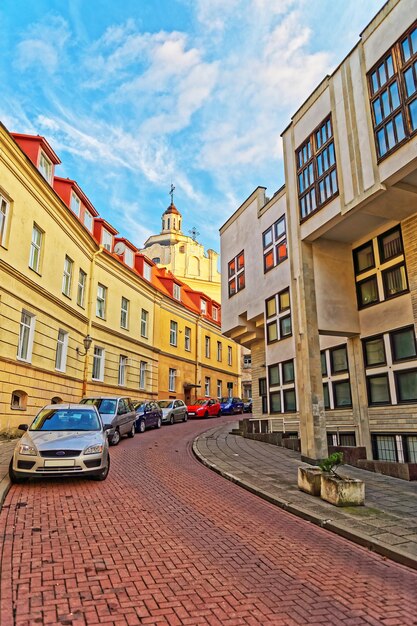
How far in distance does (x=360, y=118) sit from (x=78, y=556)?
11.3 metres

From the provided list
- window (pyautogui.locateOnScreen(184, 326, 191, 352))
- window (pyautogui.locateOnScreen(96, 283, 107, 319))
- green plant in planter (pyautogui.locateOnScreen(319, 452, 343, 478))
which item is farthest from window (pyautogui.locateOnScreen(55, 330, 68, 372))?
window (pyautogui.locateOnScreen(184, 326, 191, 352))

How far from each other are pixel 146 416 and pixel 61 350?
16.8ft

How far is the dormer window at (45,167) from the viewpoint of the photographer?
18.7m

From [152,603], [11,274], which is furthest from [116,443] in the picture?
[152,603]

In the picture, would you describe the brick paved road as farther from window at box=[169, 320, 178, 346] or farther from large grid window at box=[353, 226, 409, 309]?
window at box=[169, 320, 178, 346]

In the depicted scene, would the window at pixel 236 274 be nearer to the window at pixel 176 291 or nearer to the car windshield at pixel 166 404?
the car windshield at pixel 166 404

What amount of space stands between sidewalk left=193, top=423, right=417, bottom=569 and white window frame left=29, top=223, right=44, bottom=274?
10.3m

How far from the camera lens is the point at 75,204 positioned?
22.4 metres

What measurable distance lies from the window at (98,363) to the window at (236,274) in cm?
834

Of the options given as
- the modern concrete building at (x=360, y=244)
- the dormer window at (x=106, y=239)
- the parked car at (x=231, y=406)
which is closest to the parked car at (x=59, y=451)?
the modern concrete building at (x=360, y=244)

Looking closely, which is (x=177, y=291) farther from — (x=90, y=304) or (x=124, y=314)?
(x=90, y=304)

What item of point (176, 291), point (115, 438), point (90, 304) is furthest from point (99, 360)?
point (176, 291)

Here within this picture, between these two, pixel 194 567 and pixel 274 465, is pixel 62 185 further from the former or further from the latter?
pixel 194 567

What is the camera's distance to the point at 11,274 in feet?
52.3
